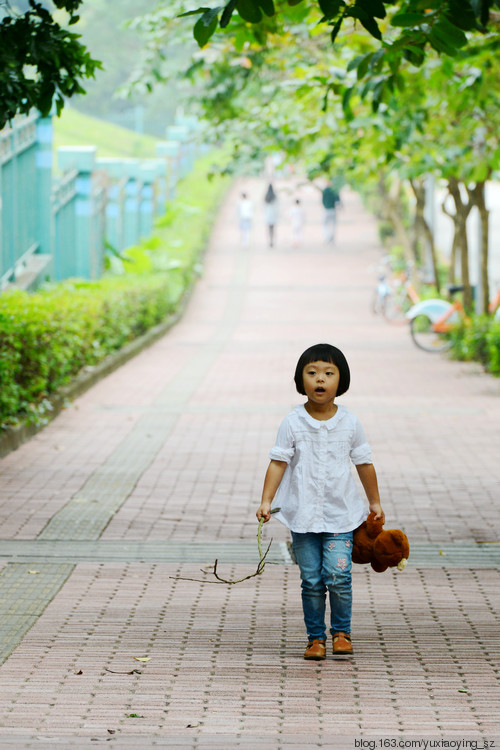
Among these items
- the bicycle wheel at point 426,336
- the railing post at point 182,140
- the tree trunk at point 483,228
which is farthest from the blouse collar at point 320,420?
the railing post at point 182,140

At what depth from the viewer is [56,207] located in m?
16.5

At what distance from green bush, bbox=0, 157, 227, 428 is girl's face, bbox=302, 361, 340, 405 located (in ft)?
15.6

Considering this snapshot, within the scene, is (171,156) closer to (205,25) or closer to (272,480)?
(205,25)

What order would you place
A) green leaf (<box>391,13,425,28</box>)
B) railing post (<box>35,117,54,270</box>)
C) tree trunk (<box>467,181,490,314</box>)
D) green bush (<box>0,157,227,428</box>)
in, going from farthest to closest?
tree trunk (<box>467,181,490,314</box>), railing post (<box>35,117,54,270</box>), green bush (<box>0,157,227,428</box>), green leaf (<box>391,13,425,28</box>)

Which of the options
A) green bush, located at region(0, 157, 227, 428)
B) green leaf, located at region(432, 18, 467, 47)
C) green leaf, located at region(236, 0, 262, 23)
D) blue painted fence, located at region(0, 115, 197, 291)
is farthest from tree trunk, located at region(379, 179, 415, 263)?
green leaf, located at region(236, 0, 262, 23)

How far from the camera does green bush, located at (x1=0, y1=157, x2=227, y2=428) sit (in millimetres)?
9438

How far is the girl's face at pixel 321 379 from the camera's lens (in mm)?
4512

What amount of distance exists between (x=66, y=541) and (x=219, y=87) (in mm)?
9920

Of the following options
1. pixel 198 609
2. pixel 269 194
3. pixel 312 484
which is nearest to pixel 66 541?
pixel 198 609

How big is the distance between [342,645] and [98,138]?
144 feet

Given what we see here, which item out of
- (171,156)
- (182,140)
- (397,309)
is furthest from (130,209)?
(182,140)

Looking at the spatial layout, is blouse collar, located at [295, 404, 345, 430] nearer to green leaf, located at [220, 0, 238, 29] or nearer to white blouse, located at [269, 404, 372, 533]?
white blouse, located at [269, 404, 372, 533]

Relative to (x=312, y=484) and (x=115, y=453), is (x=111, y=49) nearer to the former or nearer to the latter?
(x=115, y=453)

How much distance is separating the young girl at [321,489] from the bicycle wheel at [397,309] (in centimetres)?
1755
